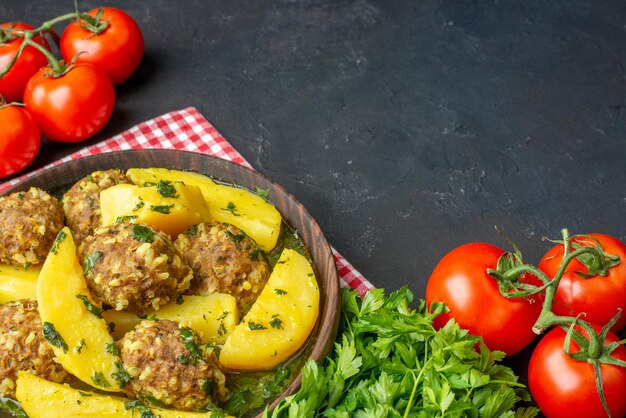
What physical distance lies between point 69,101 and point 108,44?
54 cm

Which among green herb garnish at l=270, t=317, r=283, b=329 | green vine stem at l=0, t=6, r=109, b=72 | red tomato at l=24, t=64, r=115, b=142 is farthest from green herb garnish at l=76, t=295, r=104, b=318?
green vine stem at l=0, t=6, r=109, b=72

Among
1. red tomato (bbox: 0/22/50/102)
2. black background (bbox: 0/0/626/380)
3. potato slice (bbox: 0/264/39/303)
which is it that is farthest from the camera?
red tomato (bbox: 0/22/50/102)

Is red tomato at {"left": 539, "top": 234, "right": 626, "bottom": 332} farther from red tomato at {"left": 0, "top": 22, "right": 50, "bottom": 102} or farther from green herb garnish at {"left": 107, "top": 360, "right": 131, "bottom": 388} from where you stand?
red tomato at {"left": 0, "top": 22, "right": 50, "bottom": 102}

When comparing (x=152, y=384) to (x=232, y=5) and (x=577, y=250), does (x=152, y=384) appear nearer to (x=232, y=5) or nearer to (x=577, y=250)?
(x=577, y=250)

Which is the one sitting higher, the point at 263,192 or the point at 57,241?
the point at 57,241

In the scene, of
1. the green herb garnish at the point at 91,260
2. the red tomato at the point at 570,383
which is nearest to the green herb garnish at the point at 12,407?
the green herb garnish at the point at 91,260

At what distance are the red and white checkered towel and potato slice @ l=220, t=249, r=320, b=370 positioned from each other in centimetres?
121

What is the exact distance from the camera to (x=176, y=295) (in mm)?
2543

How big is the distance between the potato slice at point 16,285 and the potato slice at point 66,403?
0.38 metres

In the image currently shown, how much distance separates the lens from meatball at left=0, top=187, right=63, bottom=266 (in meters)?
2.59

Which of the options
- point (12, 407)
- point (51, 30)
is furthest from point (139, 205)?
point (51, 30)

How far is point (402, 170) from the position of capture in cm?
386

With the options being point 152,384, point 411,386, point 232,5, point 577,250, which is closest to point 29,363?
point 152,384

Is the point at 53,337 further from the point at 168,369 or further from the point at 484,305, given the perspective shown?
the point at 484,305
